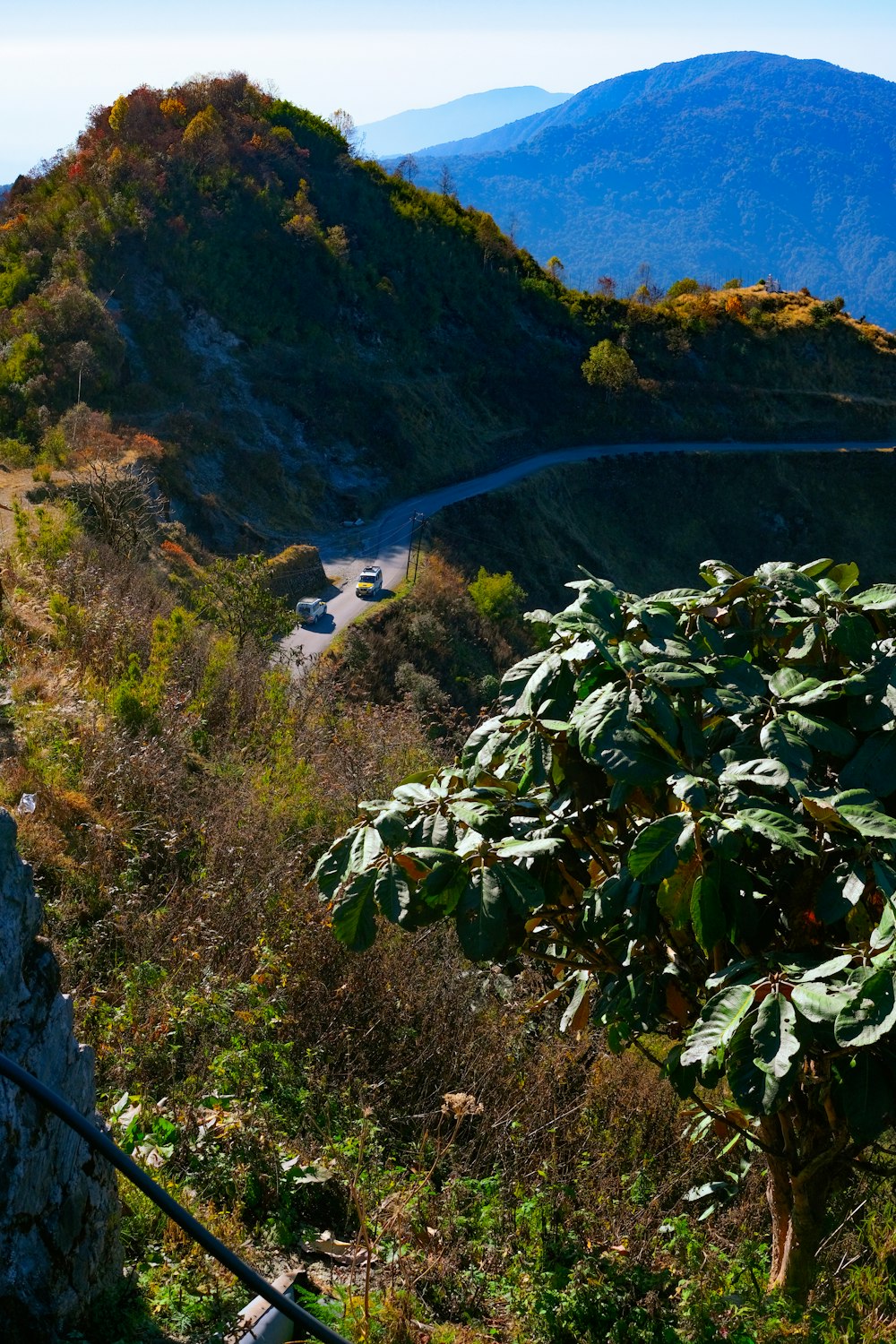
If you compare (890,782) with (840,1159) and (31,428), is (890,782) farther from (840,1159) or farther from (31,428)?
(31,428)

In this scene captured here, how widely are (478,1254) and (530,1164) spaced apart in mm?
615

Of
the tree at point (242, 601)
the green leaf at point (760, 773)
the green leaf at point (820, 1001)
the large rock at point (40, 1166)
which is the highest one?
the green leaf at point (760, 773)

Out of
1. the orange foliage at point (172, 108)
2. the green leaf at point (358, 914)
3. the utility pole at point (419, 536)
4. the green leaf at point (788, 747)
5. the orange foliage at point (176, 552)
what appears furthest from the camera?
the orange foliage at point (172, 108)

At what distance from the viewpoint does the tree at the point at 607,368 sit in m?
47.4

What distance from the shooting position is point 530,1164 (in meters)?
3.91

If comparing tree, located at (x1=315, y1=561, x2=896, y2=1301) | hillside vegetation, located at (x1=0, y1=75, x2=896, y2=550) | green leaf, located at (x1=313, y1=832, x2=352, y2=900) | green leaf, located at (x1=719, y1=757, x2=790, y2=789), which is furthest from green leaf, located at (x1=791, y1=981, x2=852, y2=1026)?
hillside vegetation, located at (x1=0, y1=75, x2=896, y2=550)

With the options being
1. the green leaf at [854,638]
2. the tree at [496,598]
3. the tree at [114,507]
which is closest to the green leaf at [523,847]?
the green leaf at [854,638]

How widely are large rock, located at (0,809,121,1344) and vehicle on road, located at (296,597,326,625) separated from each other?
22.7 metres

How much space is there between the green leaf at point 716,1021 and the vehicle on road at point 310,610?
23.5m

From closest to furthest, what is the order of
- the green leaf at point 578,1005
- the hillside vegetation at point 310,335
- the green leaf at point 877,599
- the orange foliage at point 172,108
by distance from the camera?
1. the green leaf at point 877,599
2. the green leaf at point 578,1005
3. the hillside vegetation at point 310,335
4. the orange foliage at point 172,108

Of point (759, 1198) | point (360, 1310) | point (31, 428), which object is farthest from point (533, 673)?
point (31, 428)

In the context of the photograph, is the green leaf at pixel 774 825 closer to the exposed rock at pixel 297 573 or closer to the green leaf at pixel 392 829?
the green leaf at pixel 392 829

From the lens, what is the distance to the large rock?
2.40 metres

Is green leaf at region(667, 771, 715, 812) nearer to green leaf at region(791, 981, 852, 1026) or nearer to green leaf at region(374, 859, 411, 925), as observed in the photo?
green leaf at region(791, 981, 852, 1026)
